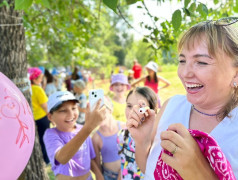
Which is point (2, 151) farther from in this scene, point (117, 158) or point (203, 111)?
point (117, 158)

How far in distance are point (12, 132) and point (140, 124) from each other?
666mm

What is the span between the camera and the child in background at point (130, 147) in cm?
196

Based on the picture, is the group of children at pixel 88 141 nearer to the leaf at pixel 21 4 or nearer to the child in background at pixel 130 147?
the child in background at pixel 130 147

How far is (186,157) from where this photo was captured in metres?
0.83

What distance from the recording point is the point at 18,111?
1236mm

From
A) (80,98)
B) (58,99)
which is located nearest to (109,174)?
(58,99)

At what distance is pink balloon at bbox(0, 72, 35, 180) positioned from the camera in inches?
43.8

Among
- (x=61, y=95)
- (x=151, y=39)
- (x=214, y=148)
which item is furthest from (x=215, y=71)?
(x=61, y=95)

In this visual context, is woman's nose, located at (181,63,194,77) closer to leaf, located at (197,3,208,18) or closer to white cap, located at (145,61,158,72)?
leaf, located at (197,3,208,18)

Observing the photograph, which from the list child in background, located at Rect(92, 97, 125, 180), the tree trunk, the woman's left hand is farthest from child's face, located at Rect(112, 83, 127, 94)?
the woman's left hand

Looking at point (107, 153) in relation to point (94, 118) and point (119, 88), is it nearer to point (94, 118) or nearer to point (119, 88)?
point (94, 118)

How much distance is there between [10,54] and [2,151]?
1.39 meters

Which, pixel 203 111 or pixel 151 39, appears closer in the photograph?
pixel 203 111

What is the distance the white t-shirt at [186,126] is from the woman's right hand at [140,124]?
5cm
